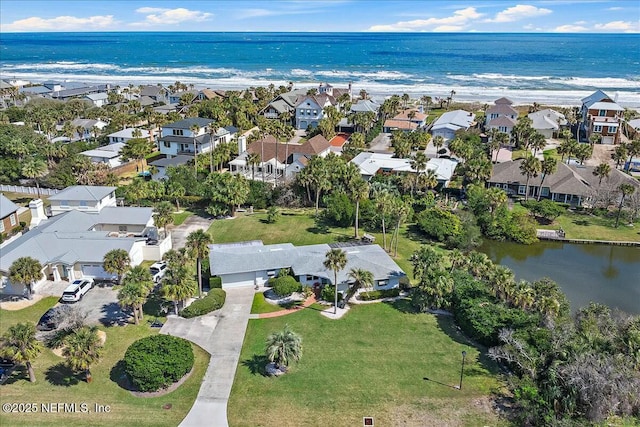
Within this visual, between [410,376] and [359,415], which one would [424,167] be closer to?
[410,376]

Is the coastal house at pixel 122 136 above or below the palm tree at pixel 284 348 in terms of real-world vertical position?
above

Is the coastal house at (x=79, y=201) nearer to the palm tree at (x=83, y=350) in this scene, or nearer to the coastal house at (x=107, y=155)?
the coastal house at (x=107, y=155)

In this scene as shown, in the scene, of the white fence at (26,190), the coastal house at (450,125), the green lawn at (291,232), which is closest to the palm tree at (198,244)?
the green lawn at (291,232)

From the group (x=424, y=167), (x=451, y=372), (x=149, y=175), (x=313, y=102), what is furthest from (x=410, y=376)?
(x=313, y=102)

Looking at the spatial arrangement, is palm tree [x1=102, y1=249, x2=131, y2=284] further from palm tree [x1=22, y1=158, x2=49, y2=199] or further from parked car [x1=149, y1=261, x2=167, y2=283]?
palm tree [x1=22, y1=158, x2=49, y2=199]

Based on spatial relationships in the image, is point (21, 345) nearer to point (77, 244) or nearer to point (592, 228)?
point (77, 244)
